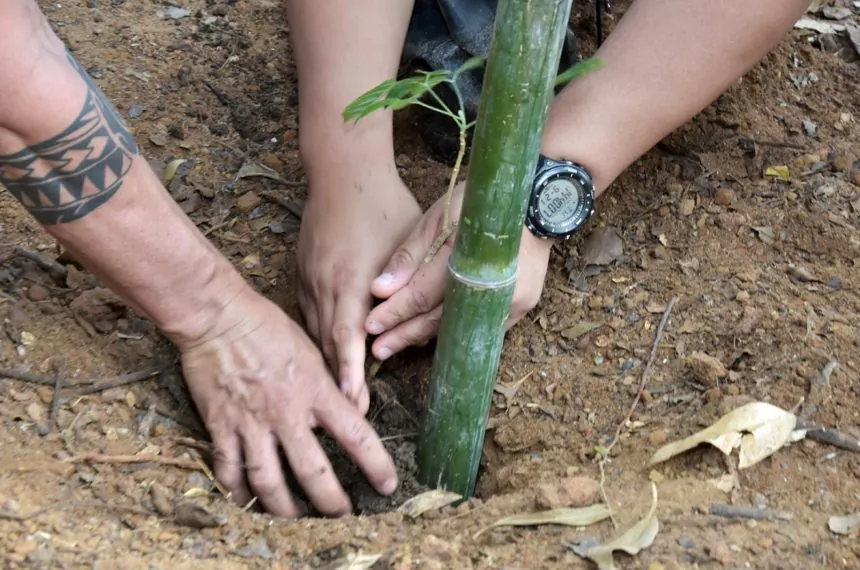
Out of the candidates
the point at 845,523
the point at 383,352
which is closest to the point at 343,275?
the point at 383,352

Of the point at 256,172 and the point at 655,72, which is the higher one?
the point at 655,72

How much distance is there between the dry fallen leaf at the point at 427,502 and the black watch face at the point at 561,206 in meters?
0.49

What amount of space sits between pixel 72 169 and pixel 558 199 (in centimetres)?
80

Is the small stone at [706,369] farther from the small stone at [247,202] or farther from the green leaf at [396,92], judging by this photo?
the small stone at [247,202]

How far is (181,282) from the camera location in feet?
4.81

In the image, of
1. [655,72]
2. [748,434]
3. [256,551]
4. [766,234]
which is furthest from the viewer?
[766,234]

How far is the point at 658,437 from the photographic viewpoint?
1475 millimetres

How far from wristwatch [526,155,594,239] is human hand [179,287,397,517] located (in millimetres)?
466

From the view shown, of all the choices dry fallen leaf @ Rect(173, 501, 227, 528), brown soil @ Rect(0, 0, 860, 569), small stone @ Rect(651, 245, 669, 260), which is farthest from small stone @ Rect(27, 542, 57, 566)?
small stone @ Rect(651, 245, 669, 260)

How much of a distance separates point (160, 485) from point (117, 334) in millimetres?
348

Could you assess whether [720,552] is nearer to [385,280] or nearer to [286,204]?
[385,280]

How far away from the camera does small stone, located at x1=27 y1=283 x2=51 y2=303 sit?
1.65 metres

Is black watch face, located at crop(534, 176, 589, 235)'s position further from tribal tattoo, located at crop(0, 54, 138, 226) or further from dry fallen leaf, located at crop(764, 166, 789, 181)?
tribal tattoo, located at crop(0, 54, 138, 226)

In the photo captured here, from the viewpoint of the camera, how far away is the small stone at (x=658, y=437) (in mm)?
1467
